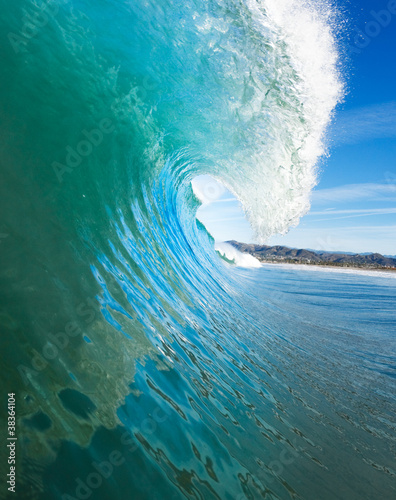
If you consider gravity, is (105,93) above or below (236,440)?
above

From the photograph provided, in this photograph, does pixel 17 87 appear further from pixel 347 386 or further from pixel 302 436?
pixel 347 386

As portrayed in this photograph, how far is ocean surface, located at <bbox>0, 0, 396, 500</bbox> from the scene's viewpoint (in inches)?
75.4

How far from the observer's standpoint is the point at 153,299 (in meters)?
4.18

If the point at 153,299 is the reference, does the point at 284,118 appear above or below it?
above

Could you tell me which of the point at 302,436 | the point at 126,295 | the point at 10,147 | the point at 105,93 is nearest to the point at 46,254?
the point at 126,295

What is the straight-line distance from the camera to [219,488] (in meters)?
1.83

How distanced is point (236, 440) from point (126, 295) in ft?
6.12

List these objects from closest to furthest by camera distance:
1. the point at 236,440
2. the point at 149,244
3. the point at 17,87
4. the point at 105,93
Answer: the point at 236,440 → the point at 17,87 → the point at 105,93 → the point at 149,244

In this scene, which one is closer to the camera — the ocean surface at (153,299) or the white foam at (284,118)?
the ocean surface at (153,299)

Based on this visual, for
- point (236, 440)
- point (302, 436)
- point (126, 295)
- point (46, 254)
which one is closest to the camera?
point (236, 440)

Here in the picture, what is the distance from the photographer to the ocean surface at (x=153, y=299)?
6.29 ft

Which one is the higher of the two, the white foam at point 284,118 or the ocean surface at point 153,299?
the white foam at point 284,118

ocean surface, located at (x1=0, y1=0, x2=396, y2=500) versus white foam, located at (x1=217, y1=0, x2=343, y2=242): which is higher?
white foam, located at (x1=217, y1=0, x2=343, y2=242)

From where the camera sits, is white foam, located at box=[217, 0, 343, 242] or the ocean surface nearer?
the ocean surface
